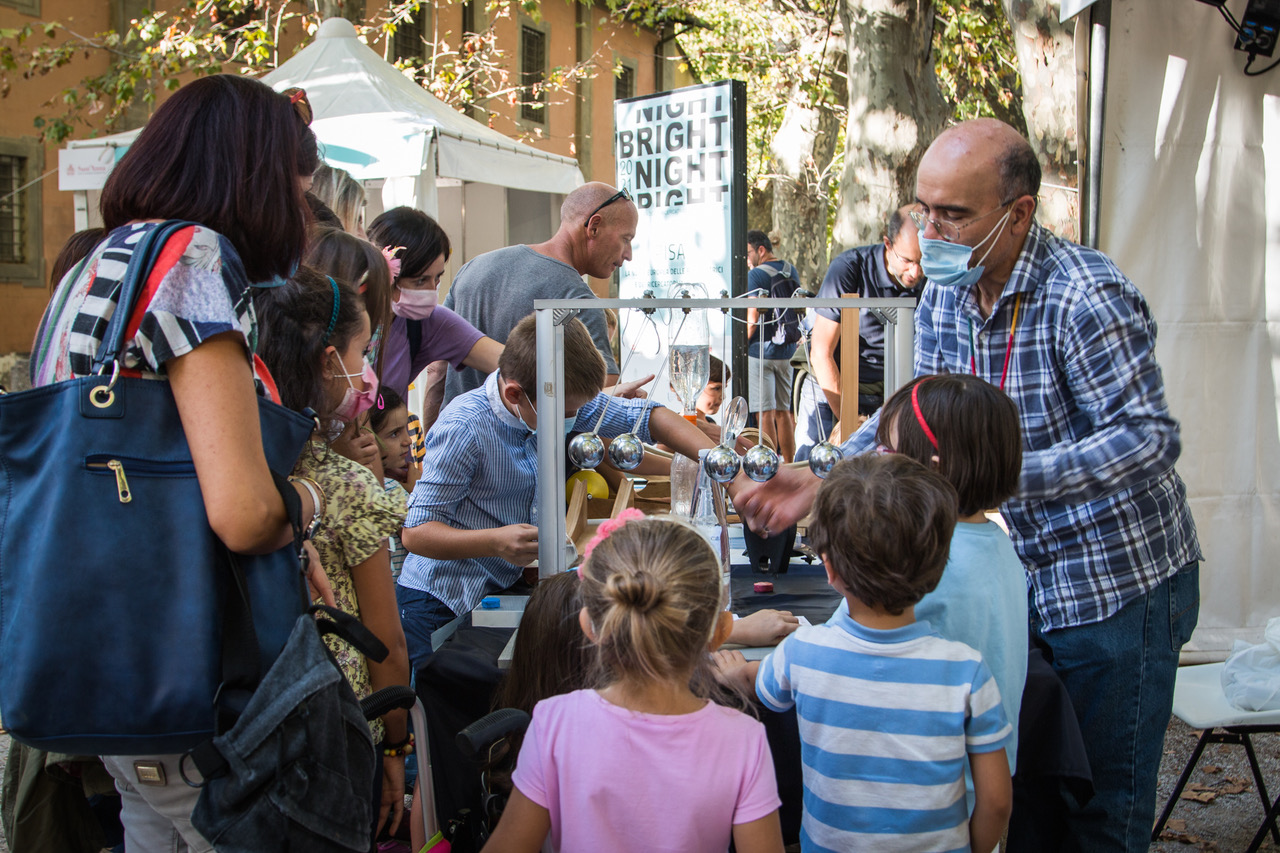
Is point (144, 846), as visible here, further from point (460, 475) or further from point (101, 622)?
point (460, 475)

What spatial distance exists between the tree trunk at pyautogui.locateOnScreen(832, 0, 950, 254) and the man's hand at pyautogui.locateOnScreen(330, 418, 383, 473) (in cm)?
609

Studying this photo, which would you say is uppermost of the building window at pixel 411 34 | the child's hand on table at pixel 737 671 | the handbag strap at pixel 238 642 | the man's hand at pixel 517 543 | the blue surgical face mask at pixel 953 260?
the building window at pixel 411 34

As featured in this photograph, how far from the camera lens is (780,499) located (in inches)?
91.5

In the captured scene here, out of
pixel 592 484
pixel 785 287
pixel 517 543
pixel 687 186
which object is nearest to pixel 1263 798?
pixel 592 484

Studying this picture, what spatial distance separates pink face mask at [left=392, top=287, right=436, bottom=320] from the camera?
336cm

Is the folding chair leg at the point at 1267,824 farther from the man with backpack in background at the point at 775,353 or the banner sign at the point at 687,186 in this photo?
the banner sign at the point at 687,186

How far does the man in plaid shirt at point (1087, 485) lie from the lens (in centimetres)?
212

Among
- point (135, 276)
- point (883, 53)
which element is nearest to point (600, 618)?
point (135, 276)

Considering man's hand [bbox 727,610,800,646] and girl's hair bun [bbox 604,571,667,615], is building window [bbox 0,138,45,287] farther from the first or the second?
girl's hair bun [bbox 604,571,667,615]

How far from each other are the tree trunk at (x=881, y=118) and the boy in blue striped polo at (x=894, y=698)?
21.7ft

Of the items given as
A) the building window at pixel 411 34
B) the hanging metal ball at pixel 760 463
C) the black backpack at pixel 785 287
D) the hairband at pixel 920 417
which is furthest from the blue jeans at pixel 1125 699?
the building window at pixel 411 34

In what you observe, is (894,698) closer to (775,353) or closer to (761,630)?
(761,630)

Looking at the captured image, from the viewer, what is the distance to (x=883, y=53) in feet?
26.3

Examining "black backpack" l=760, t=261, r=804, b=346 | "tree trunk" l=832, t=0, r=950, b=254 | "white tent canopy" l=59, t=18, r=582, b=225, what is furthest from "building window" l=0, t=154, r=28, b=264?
"tree trunk" l=832, t=0, r=950, b=254
